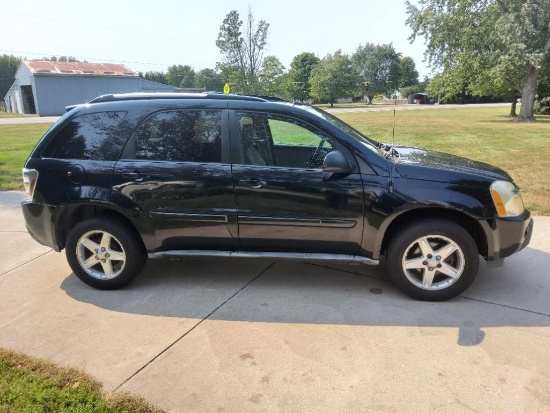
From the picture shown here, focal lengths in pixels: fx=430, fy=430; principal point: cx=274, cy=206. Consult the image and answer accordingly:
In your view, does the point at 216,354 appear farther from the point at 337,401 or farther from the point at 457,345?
the point at 457,345

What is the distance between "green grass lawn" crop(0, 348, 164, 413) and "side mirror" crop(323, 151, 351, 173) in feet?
7.10

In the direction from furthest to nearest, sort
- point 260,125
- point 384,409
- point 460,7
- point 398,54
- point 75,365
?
point 398,54 → point 460,7 → point 260,125 → point 75,365 → point 384,409

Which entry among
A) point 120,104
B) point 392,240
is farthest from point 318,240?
point 120,104

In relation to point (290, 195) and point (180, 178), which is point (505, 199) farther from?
point (180, 178)

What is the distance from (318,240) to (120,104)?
2200 mm

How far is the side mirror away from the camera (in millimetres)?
3551

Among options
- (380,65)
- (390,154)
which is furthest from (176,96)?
(380,65)

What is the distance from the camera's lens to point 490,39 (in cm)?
2536

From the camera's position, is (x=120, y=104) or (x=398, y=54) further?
(x=398, y=54)

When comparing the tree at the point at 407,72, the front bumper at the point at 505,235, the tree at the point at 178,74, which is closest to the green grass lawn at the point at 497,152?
the front bumper at the point at 505,235

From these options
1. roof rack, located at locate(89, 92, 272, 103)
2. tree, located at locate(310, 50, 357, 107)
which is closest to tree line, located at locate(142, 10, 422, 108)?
tree, located at locate(310, 50, 357, 107)

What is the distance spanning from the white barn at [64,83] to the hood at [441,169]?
43812 mm

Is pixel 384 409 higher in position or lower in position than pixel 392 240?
lower

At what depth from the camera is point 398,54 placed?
10256cm
